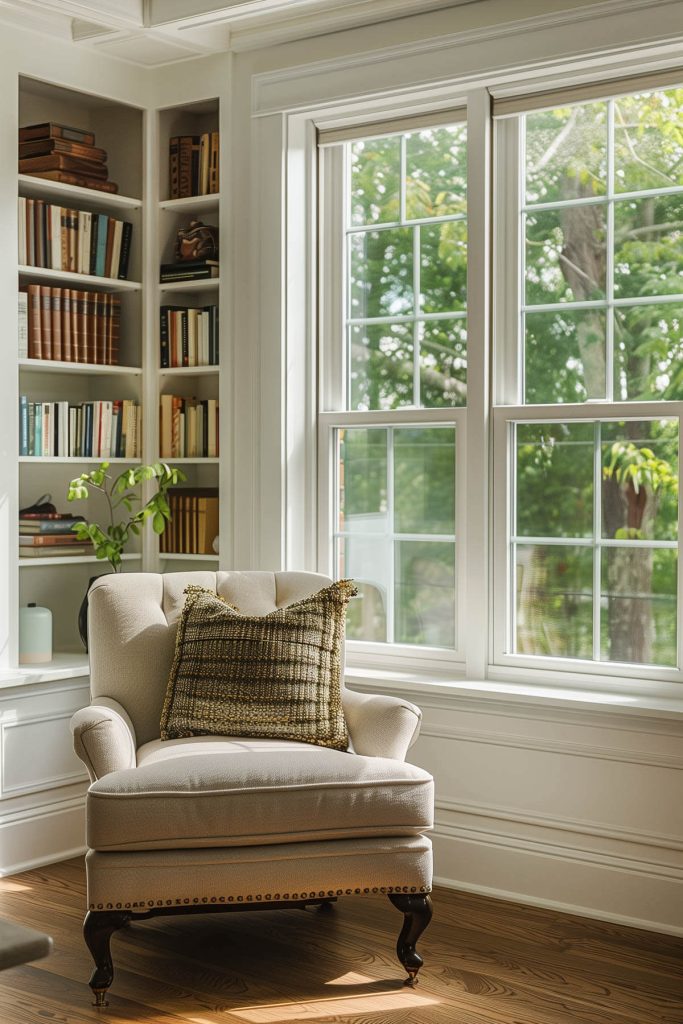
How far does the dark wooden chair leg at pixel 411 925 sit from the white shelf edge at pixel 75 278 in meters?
2.45

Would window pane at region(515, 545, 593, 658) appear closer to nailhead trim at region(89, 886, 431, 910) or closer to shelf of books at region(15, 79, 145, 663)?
nailhead trim at region(89, 886, 431, 910)

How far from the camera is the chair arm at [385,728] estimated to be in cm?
303

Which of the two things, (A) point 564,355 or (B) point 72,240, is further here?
(B) point 72,240

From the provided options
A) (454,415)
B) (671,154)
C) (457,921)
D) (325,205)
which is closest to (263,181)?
(325,205)

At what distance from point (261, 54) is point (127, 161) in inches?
30.3

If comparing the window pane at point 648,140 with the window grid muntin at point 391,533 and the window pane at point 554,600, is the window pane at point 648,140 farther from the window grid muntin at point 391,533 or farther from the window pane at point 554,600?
the window pane at point 554,600

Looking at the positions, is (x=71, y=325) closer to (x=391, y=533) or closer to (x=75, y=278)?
(x=75, y=278)

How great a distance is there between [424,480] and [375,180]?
1.10m

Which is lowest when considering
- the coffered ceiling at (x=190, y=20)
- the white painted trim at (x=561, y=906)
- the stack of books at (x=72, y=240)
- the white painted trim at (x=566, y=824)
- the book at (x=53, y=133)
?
the white painted trim at (x=561, y=906)

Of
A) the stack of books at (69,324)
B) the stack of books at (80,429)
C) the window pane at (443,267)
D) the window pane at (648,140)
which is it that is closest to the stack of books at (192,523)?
the stack of books at (80,429)

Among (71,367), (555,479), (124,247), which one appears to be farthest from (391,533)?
(124,247)

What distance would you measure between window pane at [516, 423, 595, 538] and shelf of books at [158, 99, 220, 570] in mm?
1207

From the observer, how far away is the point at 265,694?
3.15 m

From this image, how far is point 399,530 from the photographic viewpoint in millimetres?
3938
